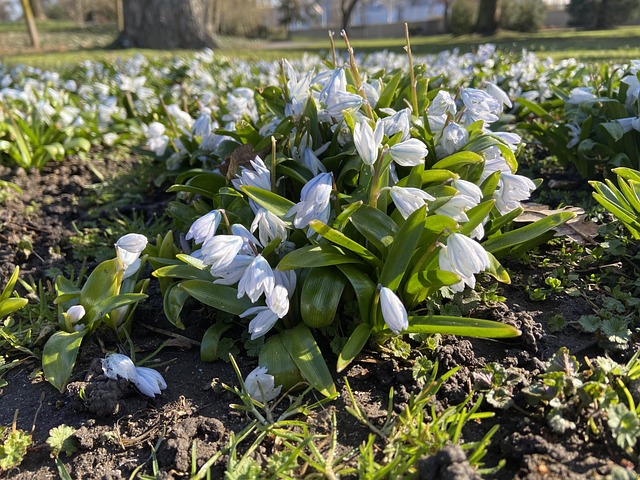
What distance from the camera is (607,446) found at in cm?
167

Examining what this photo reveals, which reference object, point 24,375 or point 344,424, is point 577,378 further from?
point 24,375

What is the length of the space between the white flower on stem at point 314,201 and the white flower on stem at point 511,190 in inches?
31.5

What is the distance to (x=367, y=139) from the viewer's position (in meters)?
2.03

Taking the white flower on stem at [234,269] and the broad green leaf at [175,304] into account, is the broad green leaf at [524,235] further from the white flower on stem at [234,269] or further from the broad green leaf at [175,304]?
the broad green leaf at [175,304]

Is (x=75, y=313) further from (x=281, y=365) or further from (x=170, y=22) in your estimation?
(x=170, y=22)

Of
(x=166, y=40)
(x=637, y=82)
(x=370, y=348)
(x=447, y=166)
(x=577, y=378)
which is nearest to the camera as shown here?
(x=577, y=378)

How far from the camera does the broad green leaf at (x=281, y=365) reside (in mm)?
2055

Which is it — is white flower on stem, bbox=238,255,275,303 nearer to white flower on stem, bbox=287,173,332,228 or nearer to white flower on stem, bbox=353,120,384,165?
white flower on stem, bbox=287,173,332,228

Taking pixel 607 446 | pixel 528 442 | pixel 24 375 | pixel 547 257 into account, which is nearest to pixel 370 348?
pixel 528 442

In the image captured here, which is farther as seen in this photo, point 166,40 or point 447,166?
point 166,40

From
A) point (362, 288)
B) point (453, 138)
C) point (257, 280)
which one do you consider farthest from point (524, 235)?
point (257, 280)

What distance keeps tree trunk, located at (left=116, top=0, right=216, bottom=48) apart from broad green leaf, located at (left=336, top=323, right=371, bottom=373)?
16307mm

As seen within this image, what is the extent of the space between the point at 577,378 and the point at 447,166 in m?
1.03

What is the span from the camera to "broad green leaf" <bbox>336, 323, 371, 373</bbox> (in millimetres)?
1920
